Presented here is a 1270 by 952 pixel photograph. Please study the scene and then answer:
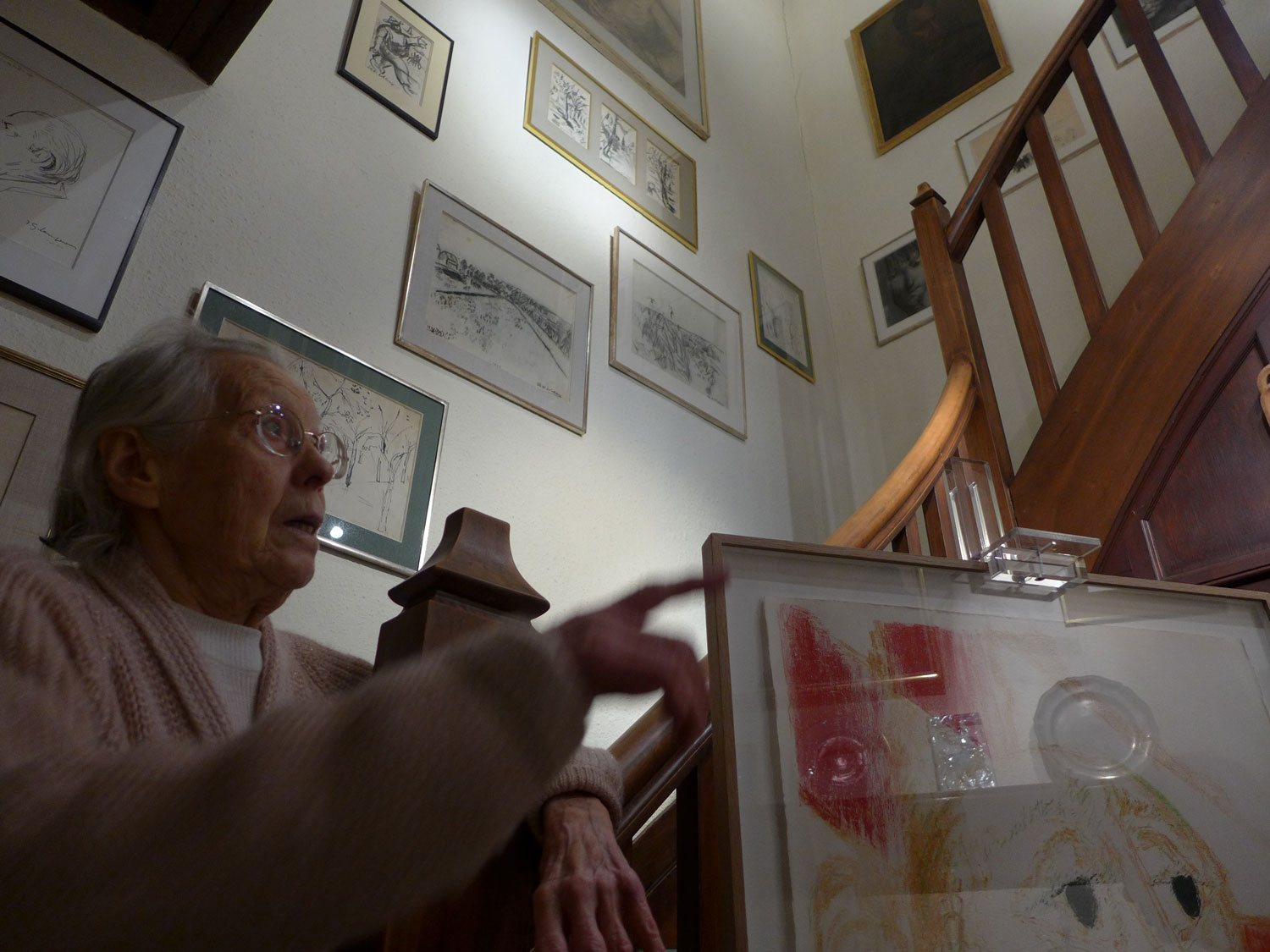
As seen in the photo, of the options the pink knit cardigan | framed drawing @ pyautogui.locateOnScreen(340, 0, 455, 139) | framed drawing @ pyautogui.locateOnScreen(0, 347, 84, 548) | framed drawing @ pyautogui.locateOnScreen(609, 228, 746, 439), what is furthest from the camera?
framed drawing @ pyautogui.locateOnScreen(609, 228, 746, 439)

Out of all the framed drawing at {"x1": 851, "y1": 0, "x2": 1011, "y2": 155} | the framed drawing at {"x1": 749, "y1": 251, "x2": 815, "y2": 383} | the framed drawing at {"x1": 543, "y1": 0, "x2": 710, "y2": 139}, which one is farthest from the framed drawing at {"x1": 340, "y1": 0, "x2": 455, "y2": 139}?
the framed drawing at {"x1": 851, "y1": 0, "x2": 1011, "y2": 155}

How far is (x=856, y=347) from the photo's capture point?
3727 millimetres

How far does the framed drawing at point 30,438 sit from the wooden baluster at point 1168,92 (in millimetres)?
2585

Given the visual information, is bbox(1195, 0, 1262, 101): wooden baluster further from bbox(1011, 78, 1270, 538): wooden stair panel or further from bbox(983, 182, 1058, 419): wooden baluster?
bbox(983, 182, 1058, 419): wooden baluster

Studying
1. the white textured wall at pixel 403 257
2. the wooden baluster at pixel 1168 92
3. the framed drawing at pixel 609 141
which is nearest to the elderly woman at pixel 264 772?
the white textured wall at pixel 403 257

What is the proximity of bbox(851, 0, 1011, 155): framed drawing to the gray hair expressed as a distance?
3.79 m

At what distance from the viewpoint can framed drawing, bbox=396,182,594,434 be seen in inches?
84.6

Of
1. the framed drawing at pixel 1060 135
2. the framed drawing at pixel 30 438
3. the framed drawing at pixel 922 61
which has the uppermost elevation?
the framed drawing at pixel 922 61

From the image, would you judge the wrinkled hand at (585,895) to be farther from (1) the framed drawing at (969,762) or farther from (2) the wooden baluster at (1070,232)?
(2) the wooden baluster at (1070,232)

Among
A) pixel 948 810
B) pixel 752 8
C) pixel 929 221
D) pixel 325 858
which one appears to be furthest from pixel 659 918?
pixel 752 8

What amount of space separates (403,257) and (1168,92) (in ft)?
6.72

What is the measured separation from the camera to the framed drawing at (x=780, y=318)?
338 centimetres

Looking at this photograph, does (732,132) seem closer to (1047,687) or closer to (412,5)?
(412,5)

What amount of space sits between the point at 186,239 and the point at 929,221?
6.37ft
